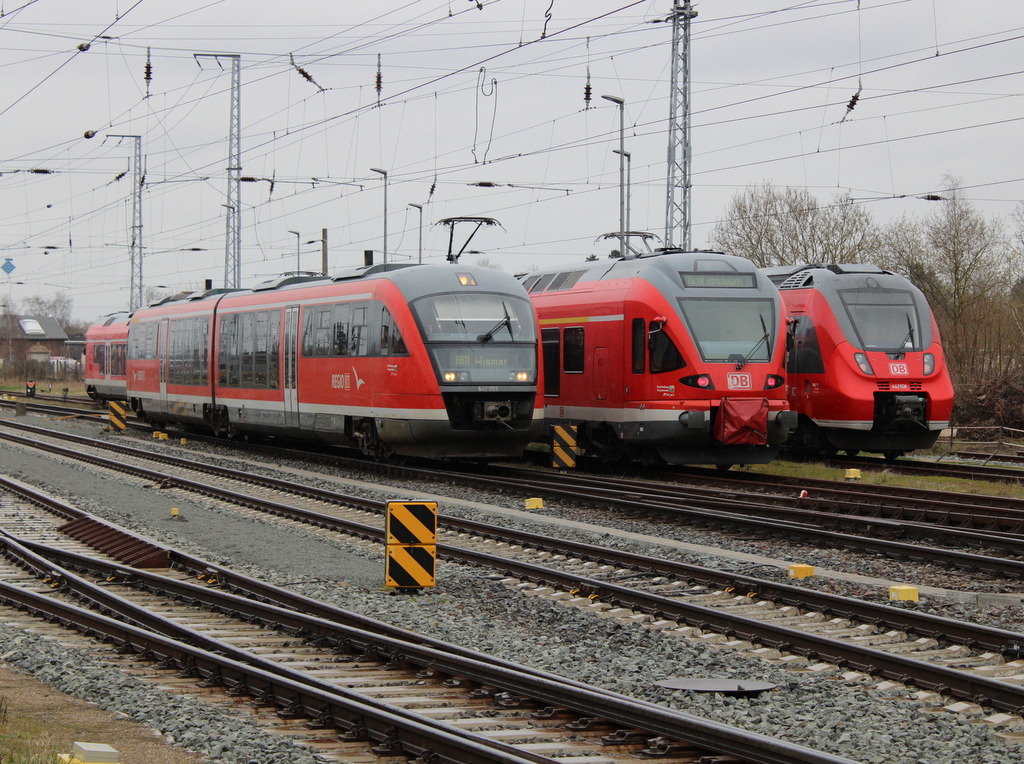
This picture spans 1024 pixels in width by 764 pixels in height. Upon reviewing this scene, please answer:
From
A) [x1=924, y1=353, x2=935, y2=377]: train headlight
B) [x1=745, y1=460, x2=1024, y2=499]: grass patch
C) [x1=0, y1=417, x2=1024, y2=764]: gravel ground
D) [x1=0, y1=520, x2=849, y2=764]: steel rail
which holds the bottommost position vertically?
[x1=0, y1=417, x2=1024, y2=764]: gravel ground

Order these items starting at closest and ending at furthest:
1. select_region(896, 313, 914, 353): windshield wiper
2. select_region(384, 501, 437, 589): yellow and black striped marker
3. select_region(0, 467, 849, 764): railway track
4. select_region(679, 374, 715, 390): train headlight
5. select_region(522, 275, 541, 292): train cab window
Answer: select_region(0, 467, 849, 764): railway track < select_region(384, 501, 437, 589): yellow and black striped marker < select_region(679, 374, 715, 390): train headlight < select_region(896, 313, 914, 353): windshield wiper < select_region(522, 275, 541, 292): train cab window

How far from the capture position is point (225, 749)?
5781 mm

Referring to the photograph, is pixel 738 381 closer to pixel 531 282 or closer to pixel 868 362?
pixel 868 362

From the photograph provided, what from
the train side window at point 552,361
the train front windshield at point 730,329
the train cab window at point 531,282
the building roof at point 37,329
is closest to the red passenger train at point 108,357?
the train cab window at point 531,282

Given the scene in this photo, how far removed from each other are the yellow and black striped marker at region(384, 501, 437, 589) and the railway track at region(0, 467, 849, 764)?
3.53ft

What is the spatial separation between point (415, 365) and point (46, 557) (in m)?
7.37

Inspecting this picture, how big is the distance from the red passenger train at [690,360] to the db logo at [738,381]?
16 mm

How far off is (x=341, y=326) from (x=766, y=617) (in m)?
13.1

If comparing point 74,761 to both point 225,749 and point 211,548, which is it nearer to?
point 225,749

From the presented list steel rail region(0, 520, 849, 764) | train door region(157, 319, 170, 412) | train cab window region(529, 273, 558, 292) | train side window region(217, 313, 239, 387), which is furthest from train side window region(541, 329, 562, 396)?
train door region(157, 319, 170, 412)

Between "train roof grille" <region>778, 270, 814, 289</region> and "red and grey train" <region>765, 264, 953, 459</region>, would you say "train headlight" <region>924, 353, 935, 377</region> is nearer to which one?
"red and grey train" <region>765, 264, 953, 459</region>

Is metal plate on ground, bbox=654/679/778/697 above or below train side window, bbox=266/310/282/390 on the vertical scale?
below

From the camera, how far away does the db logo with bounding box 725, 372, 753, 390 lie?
59.7 feet

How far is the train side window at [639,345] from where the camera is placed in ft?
61.0
